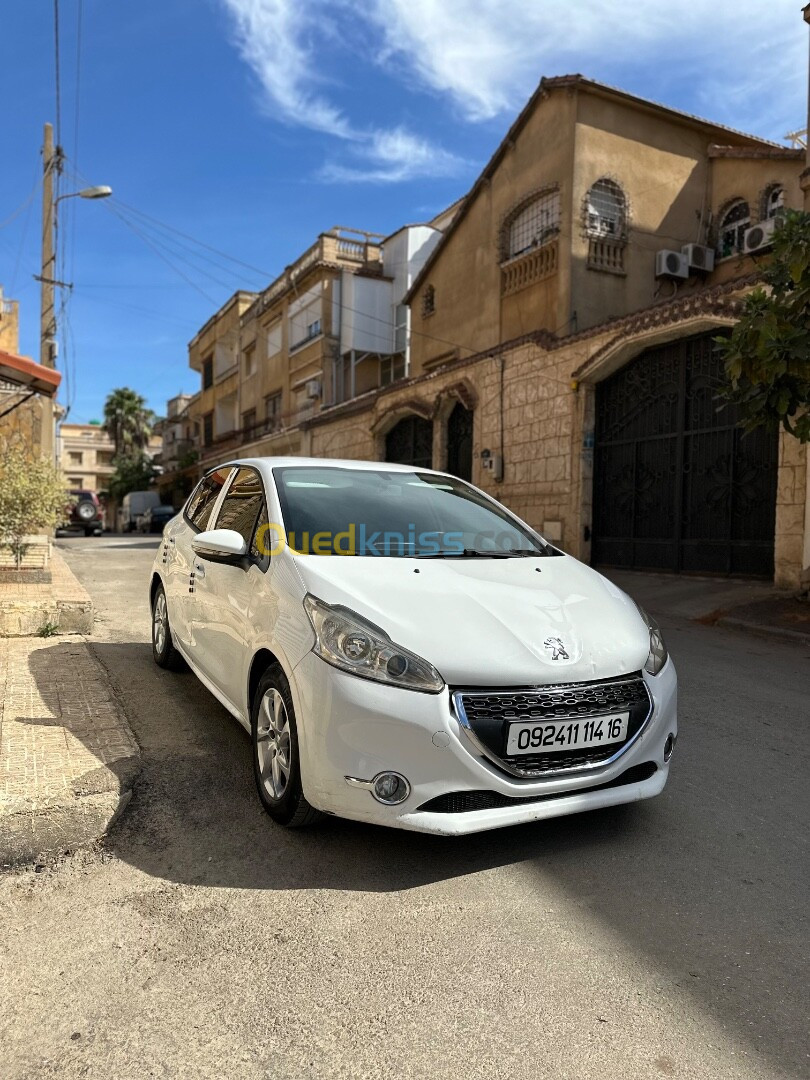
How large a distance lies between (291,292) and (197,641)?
29661 millimetres

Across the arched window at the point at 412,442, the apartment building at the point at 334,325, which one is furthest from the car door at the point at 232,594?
the apartment building at the point at 334,325

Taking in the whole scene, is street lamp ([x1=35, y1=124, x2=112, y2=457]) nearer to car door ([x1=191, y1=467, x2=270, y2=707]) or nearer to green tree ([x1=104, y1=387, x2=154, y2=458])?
car door ([x1=191, y1=467, x2=270, y2=707])

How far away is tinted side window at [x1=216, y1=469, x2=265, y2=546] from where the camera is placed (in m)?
3.94

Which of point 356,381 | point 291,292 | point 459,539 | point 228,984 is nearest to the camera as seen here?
point 228,984

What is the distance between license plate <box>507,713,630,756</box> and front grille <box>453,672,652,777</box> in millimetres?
18

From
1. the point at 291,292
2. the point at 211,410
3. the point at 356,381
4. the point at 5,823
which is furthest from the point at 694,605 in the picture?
the point at 211,410

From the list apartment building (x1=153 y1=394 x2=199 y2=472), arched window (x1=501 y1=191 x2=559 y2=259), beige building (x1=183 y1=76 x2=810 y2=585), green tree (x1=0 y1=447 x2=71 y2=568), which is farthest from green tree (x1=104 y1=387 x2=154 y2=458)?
green tree (x1=0 y1=447 x2=71 y2=568)

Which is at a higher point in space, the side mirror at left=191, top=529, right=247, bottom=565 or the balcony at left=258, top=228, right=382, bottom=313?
the balcony at left=258, top=228, right=382, bottom=313

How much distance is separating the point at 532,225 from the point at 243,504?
16.0 metres

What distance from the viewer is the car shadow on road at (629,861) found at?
2.20 m

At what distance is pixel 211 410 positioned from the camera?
44375 millimetres

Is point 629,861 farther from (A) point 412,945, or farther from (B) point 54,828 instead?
(B) point 54,828

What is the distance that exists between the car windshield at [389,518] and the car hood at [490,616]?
206 millimetres

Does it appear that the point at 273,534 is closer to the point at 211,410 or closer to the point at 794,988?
the point at 794,988
